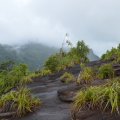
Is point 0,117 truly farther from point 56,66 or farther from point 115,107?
point 56,66

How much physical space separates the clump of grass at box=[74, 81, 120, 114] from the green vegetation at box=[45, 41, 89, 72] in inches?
769

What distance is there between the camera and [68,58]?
37.4 meters

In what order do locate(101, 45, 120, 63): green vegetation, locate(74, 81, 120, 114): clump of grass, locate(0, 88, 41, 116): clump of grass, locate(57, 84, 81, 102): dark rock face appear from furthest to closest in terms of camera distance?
locate(101, 45, 120, 63): green vegetation < locate(57, 84, 81, 102): dark rock face < locate(0, 88, 41, 116): clump of grass < locate(74, 81, 120, 114): clump of grass

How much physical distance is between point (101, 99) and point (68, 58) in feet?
83.7

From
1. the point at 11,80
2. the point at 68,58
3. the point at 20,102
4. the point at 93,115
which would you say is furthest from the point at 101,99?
the point at 68,58

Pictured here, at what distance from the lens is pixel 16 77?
25875 millimetres

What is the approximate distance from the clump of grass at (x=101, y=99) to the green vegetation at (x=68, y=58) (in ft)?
64.1

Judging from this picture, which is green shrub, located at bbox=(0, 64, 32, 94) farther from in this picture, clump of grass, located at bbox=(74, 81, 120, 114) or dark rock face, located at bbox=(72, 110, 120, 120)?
dark rock face, located at bbox=(72, 110, 120, 120)

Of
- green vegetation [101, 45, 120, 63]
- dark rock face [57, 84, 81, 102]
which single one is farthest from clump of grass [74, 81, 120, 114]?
green vegetation [101, 45, 120, 63]

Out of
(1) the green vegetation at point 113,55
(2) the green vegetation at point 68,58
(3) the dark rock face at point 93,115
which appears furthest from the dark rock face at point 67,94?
(2) the green vegetation at point 68,58

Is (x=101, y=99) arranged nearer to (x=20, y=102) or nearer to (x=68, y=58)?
(x=20, y=102)

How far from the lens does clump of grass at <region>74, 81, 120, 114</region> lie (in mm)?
11477

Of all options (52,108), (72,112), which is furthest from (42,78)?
(72,112)

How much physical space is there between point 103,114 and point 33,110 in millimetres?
3895
